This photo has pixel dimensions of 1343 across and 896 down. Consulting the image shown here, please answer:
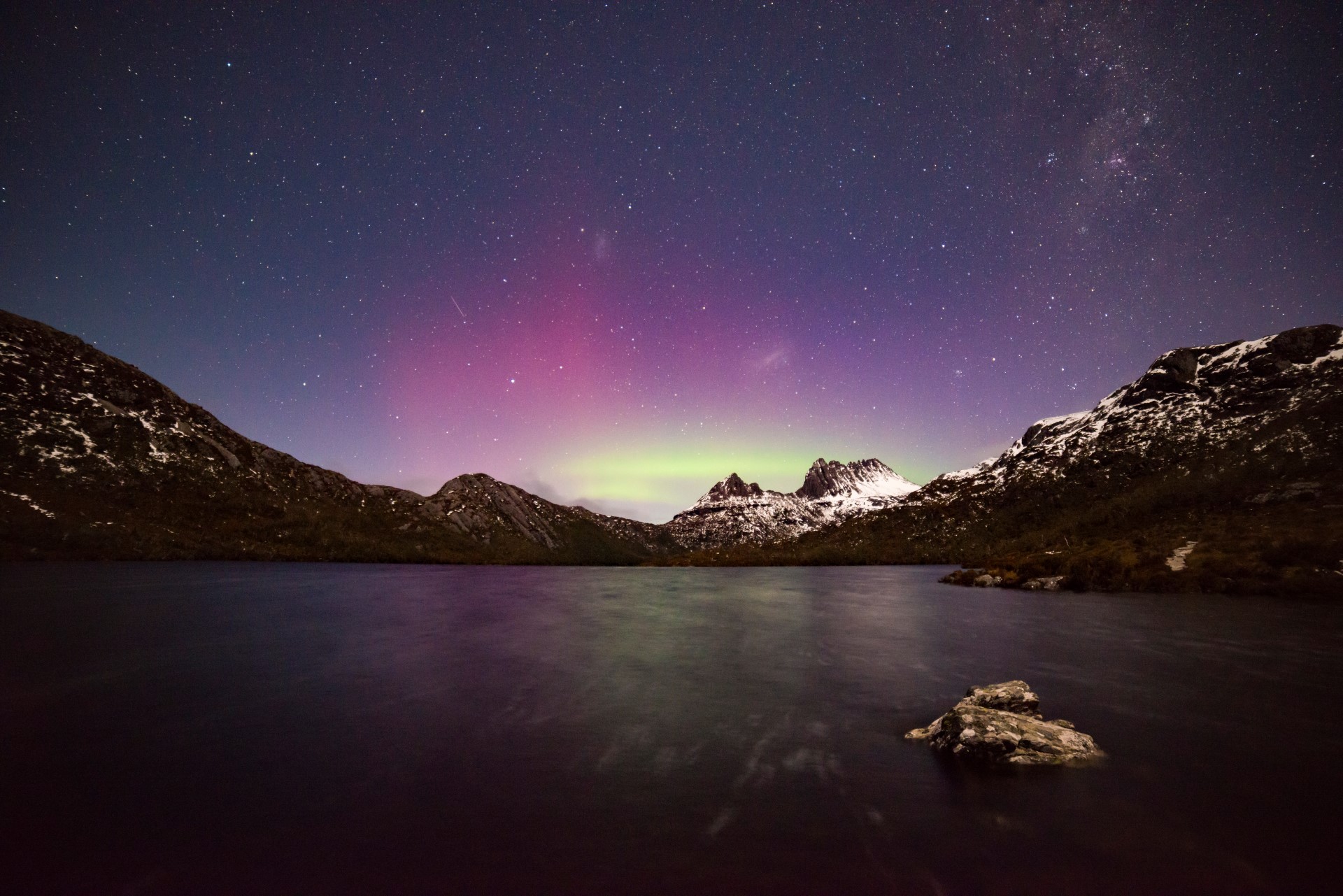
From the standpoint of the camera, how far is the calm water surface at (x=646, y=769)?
10.6 m

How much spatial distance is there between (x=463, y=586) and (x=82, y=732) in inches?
3783

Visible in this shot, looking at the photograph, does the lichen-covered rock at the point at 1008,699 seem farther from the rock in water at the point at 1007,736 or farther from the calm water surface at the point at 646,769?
the calm water surface at the point at 646,769

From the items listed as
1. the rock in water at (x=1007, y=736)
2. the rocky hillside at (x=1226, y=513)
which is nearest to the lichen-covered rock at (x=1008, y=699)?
the rock in water at (x=1007, y=736)

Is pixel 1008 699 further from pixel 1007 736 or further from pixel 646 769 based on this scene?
pixel 646 769

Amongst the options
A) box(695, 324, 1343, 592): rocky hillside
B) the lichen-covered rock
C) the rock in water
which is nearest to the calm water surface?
the rock in water

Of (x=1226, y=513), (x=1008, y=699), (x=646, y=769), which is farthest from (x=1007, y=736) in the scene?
(x=1226, y=513)

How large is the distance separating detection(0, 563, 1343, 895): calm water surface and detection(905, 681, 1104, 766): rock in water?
74 cm

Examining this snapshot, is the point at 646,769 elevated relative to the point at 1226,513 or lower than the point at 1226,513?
lower

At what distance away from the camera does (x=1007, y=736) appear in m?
16.0

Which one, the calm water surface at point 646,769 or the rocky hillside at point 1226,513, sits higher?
the rocky hillside at point 1226,513

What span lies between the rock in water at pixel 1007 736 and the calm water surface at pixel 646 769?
29.0 inches

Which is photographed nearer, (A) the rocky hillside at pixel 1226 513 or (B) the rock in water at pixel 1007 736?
(B) the rock in water at pixel 1007 736

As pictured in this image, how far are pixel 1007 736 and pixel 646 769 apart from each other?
421 inches

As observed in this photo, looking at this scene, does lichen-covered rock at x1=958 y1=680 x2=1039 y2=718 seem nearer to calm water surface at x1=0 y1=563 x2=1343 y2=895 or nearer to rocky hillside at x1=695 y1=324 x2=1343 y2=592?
calm water surface at x1=0 y1=563 x2=1343 y2=895
